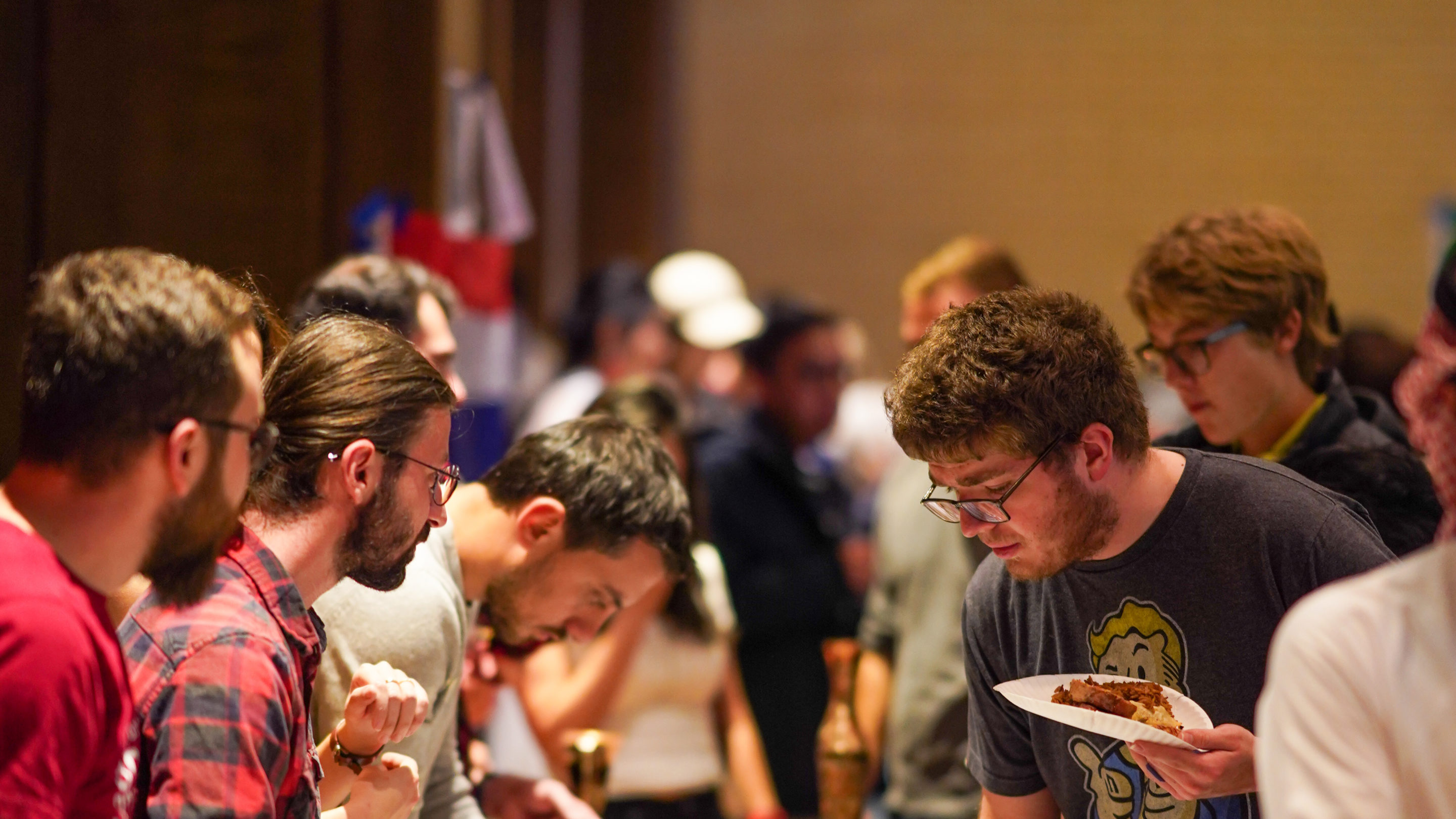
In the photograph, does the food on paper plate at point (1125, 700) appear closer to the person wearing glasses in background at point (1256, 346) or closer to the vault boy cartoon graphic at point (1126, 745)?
the vault boy cartoon graphic at point (1126, 745)

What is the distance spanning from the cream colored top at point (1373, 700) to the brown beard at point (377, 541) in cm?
100

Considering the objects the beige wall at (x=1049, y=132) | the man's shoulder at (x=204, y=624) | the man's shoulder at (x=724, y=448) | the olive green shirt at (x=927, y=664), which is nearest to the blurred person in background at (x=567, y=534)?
the man's shoulder at (x=204, y=624)

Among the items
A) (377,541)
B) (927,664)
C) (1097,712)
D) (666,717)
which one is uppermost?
(377,541)

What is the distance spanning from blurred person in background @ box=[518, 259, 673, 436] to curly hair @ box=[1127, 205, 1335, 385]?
8.62 feet

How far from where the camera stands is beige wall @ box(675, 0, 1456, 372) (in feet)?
26.2

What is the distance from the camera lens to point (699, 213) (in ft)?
27.4

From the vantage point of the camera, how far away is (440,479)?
1.77 m

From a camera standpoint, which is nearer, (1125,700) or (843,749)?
(1125,700)

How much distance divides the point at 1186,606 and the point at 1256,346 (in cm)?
67

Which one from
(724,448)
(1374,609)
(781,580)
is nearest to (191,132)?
(724,448)

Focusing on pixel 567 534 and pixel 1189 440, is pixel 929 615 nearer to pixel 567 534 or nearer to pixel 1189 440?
pixel 1189 440

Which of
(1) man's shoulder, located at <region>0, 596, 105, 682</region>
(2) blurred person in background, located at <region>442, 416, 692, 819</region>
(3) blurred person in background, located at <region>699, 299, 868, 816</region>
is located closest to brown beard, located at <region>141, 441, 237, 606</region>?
(1) man's shoulder, located at <region>0, 596, 105, 682</region>

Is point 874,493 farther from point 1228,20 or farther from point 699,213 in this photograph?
point 1228,20

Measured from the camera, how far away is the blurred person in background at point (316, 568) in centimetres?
138
